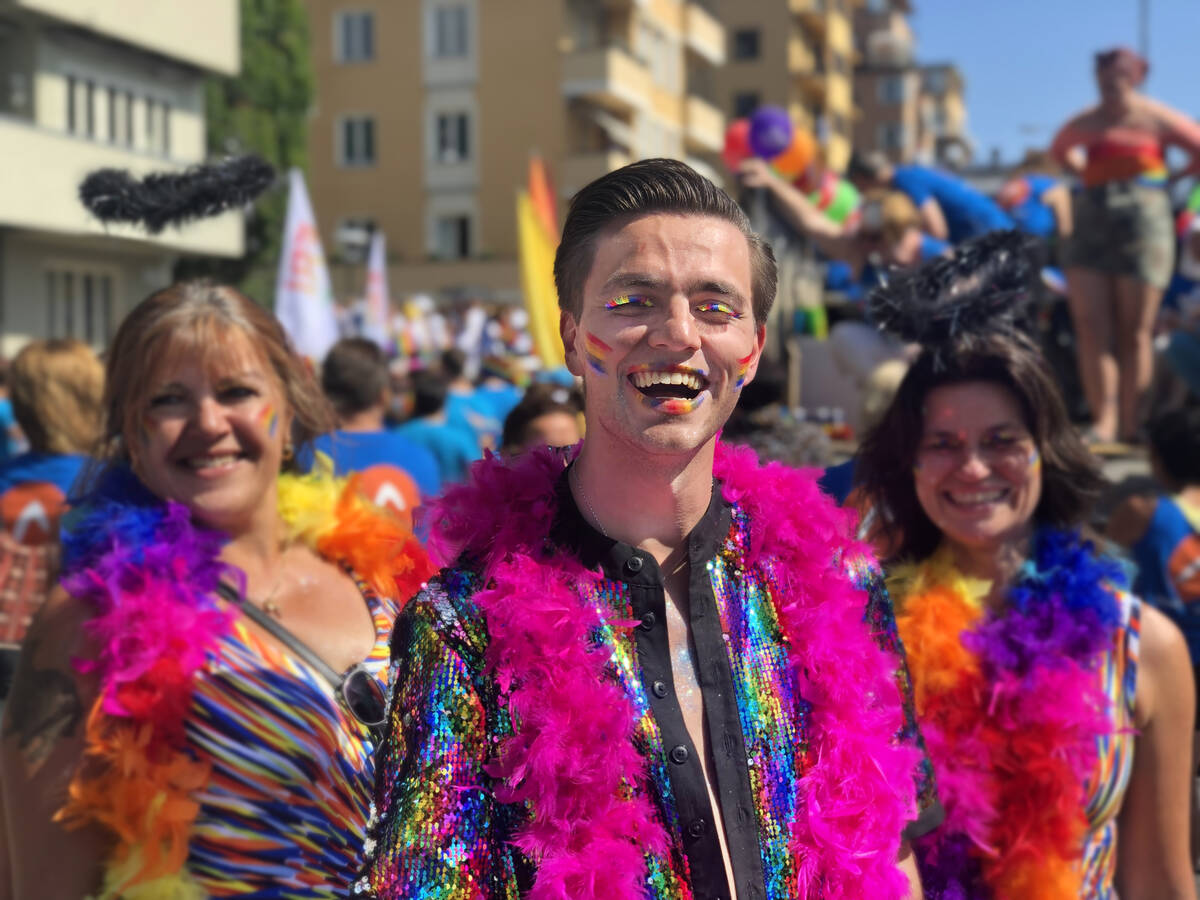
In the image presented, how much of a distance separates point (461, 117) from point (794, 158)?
22987mm

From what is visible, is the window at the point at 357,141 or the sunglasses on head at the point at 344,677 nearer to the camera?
the sunglasses on head at the point at 344,677

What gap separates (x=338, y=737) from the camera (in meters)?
2.39

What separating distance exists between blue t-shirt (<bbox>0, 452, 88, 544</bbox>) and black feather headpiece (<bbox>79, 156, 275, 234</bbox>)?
1.43 m

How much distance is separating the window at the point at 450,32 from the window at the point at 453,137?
1647 mm

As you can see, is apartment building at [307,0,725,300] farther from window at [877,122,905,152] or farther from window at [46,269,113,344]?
window at [877,122,905,152]

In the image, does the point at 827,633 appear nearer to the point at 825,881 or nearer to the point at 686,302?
the point at 825,881

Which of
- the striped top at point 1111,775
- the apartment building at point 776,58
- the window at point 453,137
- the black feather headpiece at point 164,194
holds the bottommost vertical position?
the striped top at point 1111,775

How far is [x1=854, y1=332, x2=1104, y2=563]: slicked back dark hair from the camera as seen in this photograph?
103 inches

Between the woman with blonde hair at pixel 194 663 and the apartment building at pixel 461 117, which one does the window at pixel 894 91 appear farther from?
the woman with blonde hair at pixel 194 663

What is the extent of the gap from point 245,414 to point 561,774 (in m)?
1.35

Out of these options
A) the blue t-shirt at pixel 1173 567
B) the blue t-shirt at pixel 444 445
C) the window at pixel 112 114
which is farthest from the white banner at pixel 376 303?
the window at pixel 112 114

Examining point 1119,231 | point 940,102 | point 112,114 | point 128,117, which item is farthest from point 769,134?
point 940,102

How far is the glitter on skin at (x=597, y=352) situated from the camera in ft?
5.37

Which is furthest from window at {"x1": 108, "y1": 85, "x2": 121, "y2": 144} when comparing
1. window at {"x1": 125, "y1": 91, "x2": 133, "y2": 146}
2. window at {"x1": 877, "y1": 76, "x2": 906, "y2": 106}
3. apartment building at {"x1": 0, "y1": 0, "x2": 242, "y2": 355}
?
window at {"x1": 877, "y1": 76, "x2": 906, "y2": 106}
